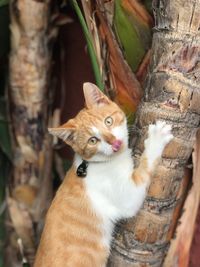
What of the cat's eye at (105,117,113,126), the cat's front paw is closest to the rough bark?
the cat's eye at (105,117,113,126)

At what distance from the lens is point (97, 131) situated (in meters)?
1.17

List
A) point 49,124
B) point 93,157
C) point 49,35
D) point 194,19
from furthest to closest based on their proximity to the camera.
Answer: point 49,124, point 49,35, point 93,157, point 194,19

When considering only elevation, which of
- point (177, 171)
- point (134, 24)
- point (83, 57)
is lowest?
point (177, 171)

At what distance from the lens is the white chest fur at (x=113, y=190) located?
1159 mm

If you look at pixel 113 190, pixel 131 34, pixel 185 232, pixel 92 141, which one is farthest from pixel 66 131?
pixel 185 232

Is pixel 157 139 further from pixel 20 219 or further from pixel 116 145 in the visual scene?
pixel 20 219

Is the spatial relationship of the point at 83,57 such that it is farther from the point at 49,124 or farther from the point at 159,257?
the point at 159,257

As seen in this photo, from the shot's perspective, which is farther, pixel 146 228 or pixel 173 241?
pixel 173 241

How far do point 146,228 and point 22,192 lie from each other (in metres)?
0.50

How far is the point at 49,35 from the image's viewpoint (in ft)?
4.80

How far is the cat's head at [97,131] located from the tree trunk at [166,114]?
0.15 feet

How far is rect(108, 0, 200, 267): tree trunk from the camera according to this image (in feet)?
3.57

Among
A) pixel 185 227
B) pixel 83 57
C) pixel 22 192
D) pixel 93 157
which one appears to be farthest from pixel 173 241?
pixel 83 57

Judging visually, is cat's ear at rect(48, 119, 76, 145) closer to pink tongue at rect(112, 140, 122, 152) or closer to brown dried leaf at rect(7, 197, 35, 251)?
pink tongue at rect(112, 140, 122, 152)
